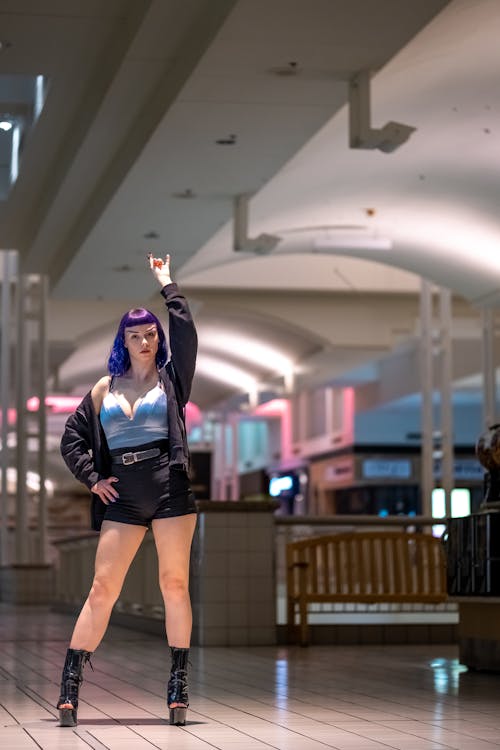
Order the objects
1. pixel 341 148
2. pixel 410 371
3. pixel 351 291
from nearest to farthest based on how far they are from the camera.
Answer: pixel 341 148 < pixel 351 291 < pixel 410 371

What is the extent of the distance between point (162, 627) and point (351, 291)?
39.8 ft

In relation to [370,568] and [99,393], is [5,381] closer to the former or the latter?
[370,568]

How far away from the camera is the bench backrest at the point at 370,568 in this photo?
11.8 m

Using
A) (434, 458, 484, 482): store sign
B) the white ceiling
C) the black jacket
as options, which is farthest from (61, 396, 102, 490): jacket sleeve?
(434, 458, 484, 482): store sign

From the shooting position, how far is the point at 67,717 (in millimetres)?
5691

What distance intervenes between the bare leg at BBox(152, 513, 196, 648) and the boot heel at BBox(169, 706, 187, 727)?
0.83 feet

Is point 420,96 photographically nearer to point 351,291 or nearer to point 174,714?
point 174,714

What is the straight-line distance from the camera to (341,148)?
44.4 ft

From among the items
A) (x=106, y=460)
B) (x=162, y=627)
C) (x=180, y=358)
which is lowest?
(x=162, y=627)

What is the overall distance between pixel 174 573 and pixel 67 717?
0.70m

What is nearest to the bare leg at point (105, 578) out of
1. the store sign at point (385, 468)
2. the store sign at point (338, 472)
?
the store sign at point (385, 468)

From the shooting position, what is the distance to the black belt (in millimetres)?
5777

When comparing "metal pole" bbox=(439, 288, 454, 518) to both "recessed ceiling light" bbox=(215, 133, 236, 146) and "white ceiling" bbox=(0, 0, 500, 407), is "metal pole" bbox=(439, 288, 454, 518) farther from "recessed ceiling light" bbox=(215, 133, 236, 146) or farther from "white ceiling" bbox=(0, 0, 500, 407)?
Result: "recessed ceiling light" bbox=(215, 133, 236, 146)

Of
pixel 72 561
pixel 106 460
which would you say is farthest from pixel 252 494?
pixel 106 460
